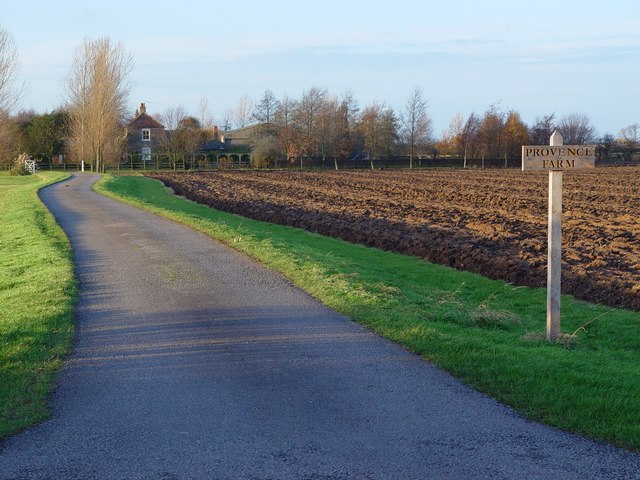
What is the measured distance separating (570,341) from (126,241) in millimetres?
11530

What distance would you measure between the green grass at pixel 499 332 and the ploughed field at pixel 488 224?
29.6 inches

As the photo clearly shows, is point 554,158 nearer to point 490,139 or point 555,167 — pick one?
point 555,167

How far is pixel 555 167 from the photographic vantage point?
8602 millimetres

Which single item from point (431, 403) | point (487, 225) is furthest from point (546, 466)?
point (487, 225)

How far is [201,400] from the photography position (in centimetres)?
665

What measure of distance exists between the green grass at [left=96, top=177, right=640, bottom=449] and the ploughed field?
0.75m

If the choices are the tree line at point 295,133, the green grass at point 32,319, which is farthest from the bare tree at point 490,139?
the green grass at point 32,319

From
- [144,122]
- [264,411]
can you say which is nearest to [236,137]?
[144,122]

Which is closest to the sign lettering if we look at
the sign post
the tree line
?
the sign post

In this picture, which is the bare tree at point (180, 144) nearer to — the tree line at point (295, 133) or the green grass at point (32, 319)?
the tree line at point (295, 133)

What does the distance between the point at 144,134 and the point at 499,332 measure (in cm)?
10262

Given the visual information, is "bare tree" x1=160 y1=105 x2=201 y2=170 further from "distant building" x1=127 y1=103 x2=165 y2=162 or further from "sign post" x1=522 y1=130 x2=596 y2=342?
"sign post" x1=522 y1=130 x2=596 y2=342

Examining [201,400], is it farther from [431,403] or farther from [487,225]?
[487,225]

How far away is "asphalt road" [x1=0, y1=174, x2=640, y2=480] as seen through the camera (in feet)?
17.3
